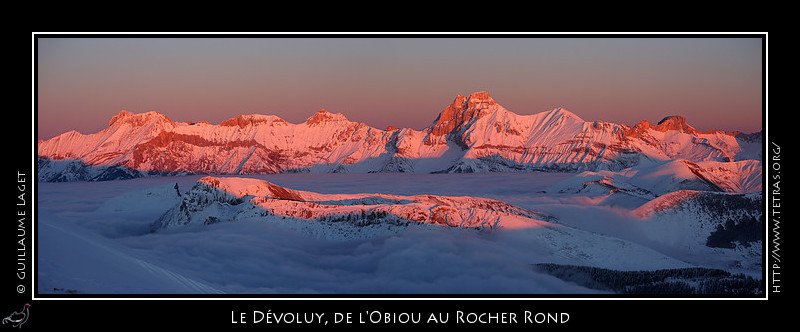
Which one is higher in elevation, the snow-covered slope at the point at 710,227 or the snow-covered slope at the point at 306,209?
the snow-covered slope at the point at 306,209

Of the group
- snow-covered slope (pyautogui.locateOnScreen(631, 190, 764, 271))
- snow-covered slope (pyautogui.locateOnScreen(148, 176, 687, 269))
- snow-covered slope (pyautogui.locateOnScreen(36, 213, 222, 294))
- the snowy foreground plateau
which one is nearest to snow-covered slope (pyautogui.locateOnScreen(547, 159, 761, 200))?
snow-covered slope (pyautogui.locateOnScreen(631, 190, 764, 271))

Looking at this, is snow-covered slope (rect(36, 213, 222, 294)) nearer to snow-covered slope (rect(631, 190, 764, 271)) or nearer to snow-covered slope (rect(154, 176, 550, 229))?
snow-covered slope (rect(154, 176, 550, 229))

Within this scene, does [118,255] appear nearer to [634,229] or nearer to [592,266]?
[592,266]

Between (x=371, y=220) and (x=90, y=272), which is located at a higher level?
(x=90, y=272)

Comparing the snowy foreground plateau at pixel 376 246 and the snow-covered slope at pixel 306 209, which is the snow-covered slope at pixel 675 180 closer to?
the snowy foreground plateau at pixel 376 246

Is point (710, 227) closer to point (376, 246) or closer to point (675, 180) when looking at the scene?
point (376, 246)

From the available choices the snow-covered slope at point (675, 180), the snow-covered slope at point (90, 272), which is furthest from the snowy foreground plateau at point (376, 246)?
the snow-covered slope at point (675, 180)

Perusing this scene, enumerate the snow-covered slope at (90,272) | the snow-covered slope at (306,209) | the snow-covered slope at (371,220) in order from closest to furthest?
the snow-covered slope at (90,272), the snow-covered slope at (371,220), the snow-covered slope at (306,209)

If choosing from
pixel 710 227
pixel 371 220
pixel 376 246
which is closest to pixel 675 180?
pixel 710 227
